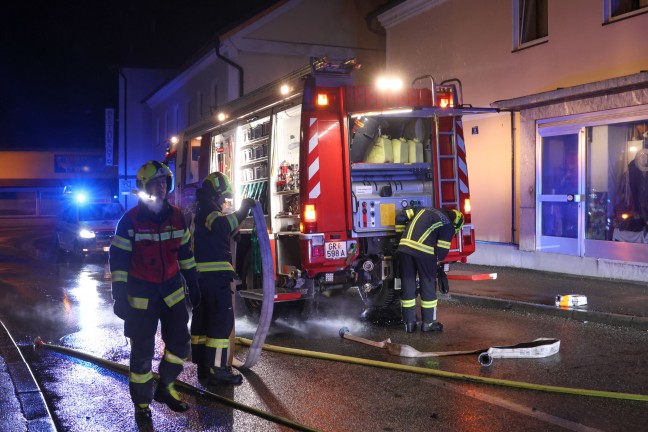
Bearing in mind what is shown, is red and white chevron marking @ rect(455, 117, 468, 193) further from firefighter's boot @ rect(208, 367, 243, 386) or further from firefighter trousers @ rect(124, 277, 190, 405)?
firefighter trousers @ rect(124, 277, 190, 405)

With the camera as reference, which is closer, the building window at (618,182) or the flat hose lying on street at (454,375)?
the flat hose lying on street at (454,375)

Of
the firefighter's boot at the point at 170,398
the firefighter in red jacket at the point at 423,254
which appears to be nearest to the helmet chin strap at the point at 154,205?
the firefighter's boot at the point at 170,398

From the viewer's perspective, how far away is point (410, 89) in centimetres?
866

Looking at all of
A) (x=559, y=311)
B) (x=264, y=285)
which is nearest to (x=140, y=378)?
(x=264, y=285)

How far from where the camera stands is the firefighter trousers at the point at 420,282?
8.06 m

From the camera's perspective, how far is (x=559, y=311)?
909 cm

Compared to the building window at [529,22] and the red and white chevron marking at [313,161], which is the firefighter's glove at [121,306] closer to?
the red and white chevron marking at [313,161]

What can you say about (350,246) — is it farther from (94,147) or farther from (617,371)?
(94,147)

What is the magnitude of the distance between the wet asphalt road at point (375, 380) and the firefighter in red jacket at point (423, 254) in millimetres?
248

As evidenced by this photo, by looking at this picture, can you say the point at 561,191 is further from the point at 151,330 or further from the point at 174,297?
the point at 151,330

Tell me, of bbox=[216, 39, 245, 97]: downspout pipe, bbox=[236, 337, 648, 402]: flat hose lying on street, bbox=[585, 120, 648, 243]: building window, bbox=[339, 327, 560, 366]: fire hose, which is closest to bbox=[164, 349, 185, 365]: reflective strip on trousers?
bbox=[236, 337, 648, 402]: flat hose lying on street

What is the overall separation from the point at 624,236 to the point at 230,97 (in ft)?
47.6

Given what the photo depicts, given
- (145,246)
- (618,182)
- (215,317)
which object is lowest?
(215,317)

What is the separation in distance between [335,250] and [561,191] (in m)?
6.50
